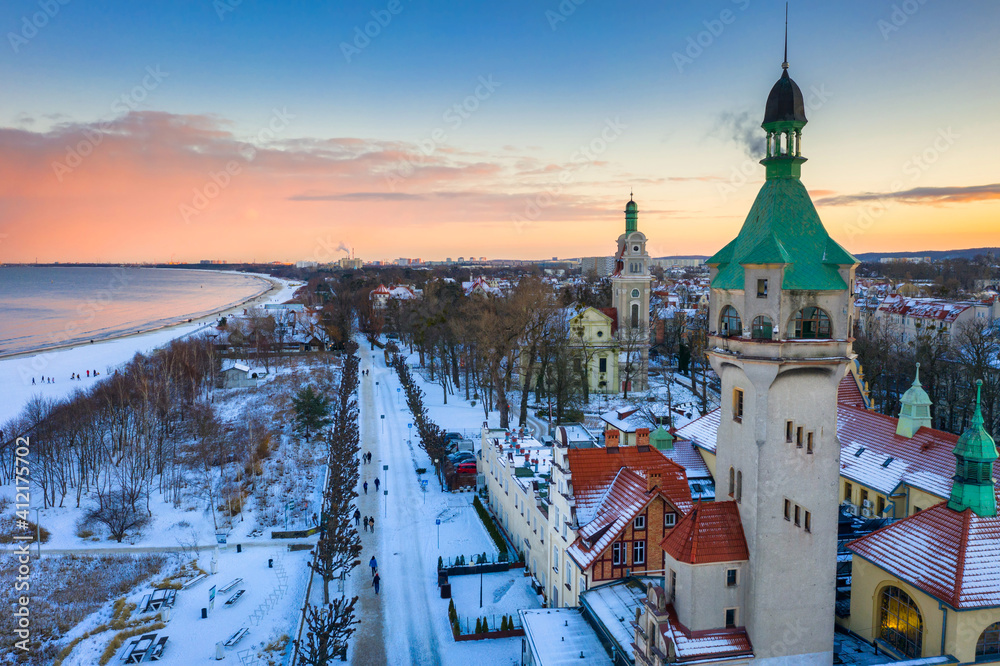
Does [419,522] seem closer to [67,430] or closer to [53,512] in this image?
[53,512]

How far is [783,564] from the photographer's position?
16422mm

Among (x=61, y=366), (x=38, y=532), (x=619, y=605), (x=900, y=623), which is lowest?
(x=38, y=532)

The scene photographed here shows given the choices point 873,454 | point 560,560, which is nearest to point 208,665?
point 560,560

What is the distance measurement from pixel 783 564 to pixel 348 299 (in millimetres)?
112634

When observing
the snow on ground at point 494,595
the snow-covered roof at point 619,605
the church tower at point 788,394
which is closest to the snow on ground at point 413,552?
the snow on ground at point 494,595

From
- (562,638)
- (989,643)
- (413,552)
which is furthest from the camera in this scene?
(413,552)

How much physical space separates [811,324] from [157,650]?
79.4 ft

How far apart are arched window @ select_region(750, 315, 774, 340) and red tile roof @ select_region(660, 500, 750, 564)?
15.6 ft

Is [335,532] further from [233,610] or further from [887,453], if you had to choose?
[887,453]

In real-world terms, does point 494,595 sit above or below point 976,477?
below

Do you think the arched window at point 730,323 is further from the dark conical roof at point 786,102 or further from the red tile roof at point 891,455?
the red tile roof at point 891,455

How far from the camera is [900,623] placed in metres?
17.3

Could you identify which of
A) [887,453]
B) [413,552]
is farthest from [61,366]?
[887,453]

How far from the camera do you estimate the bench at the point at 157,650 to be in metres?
21.8
